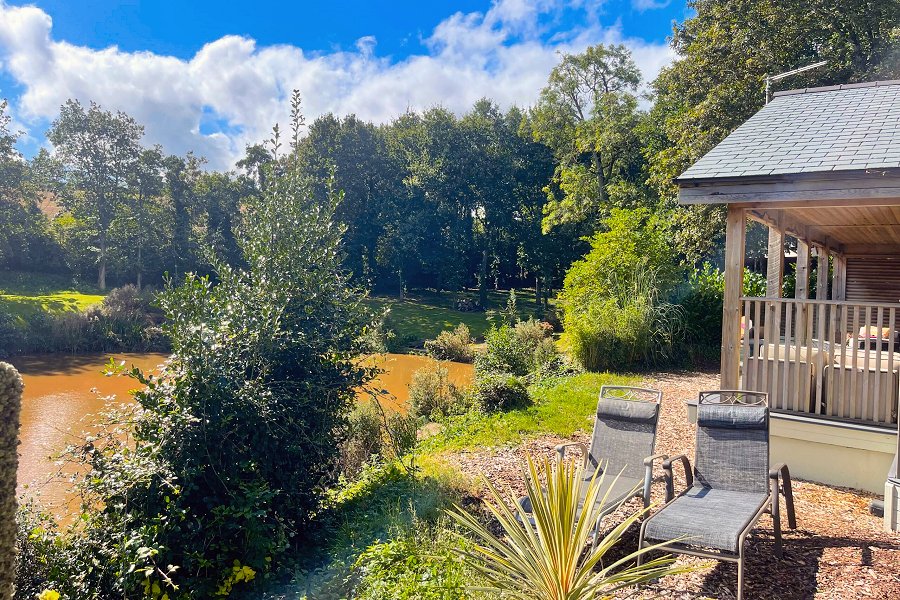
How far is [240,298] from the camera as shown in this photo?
489cm

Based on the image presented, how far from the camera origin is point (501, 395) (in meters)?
8.65

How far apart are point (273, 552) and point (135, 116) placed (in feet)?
102

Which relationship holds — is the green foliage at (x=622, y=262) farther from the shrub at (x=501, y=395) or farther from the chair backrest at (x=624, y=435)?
the chair backrest at (x=624, y=435)

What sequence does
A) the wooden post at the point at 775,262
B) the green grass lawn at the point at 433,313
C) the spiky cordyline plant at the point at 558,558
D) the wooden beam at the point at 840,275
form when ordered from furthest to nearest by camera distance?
the green grass lawn at the point at 433,313 < the wooden beam at the point at 840,275 < the wooden post at the point at 775,262 < the spiky cordyline plant at the point at 558,558

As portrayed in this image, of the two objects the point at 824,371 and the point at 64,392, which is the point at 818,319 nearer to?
the point at 824,371

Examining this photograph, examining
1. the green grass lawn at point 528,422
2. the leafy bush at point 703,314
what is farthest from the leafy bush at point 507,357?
the leafy bush at point 703,314

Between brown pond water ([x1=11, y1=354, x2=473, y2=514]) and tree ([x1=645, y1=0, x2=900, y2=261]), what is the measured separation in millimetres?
8257

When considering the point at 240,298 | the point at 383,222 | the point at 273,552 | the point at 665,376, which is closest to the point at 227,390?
the point at 240,298

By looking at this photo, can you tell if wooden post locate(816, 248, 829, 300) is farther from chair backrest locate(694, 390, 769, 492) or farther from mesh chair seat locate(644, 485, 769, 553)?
mesh chair seat locate(644, 485, 769, 553)

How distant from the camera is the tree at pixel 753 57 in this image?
1255cm

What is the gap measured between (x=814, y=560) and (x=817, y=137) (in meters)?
4.41

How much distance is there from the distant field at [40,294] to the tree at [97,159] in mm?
1530

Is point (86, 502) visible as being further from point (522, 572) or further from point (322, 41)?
point (322, 41)

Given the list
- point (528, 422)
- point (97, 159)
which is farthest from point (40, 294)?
point (528, 422)
